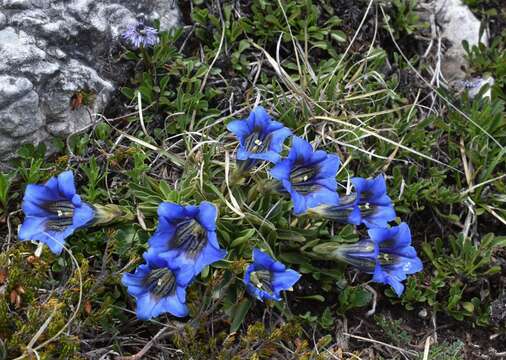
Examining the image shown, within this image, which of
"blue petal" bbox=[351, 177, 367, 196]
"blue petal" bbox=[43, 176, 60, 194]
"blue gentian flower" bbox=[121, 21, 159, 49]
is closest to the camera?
"blue petal" bbox=[43, 176, 60, 194]

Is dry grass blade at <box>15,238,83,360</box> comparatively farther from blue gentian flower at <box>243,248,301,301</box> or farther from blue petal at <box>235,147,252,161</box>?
blue petal at <box>235,147,252,161</box>

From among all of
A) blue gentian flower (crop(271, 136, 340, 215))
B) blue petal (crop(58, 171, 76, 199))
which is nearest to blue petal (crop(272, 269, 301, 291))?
blue gentian flower (crop(271, 136, 340, 215))

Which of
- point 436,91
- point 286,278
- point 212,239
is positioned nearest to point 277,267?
point 286,278

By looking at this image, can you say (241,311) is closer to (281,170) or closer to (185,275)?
(185,275)

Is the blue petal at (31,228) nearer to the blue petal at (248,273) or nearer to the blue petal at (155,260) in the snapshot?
the blue petal at (155,260)

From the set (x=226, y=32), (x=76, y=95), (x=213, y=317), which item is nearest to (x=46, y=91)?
(x=76, y=95)

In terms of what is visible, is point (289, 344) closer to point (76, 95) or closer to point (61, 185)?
point (61, 185)

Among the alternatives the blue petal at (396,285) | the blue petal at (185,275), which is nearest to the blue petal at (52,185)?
the blue petal at (185,275)

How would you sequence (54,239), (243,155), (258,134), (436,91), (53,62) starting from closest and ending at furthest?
1. (54,239)
2. (243,155)
3. (258,134)
4. (53,62)
5. (436,91)
